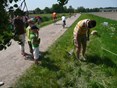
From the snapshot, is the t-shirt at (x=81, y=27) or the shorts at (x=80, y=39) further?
the shorts at (x=80, y=39)

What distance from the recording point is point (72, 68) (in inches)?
430

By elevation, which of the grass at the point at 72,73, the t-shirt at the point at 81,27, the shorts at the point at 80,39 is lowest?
the grass at the point at 72,73

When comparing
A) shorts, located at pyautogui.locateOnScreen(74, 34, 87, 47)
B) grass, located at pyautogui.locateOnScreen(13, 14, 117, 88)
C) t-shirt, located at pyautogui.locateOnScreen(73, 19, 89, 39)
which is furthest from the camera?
shorts, located at pyautogui.locateOnScreen(74, 34, 87, 47)

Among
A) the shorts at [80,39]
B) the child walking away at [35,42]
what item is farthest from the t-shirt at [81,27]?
the child walking away at [35,42]

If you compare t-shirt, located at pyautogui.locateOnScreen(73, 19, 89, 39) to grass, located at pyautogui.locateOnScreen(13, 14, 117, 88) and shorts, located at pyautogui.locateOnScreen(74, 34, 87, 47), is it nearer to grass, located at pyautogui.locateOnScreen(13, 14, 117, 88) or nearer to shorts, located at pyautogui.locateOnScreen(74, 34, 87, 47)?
shorts, located at pyautogui.locateOnScreen(74, 34, 87, 47)

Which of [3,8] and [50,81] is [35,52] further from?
[3,8]

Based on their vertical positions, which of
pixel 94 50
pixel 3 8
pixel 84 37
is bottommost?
pixel 94 50

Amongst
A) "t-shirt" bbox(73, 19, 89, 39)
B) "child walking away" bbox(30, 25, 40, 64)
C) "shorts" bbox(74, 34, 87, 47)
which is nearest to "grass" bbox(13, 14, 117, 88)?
"child walking away" bbox(30, 25, 40, 64)

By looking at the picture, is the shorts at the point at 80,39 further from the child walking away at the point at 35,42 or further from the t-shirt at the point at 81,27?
the child walking away at the point at 35,42

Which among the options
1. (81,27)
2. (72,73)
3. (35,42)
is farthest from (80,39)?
(72,73)

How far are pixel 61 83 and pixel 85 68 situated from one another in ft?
5.53

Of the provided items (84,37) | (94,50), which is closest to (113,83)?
(84,37)

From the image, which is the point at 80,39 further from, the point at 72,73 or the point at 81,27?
the point at 72,73

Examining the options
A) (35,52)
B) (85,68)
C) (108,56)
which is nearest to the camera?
(85,68)
